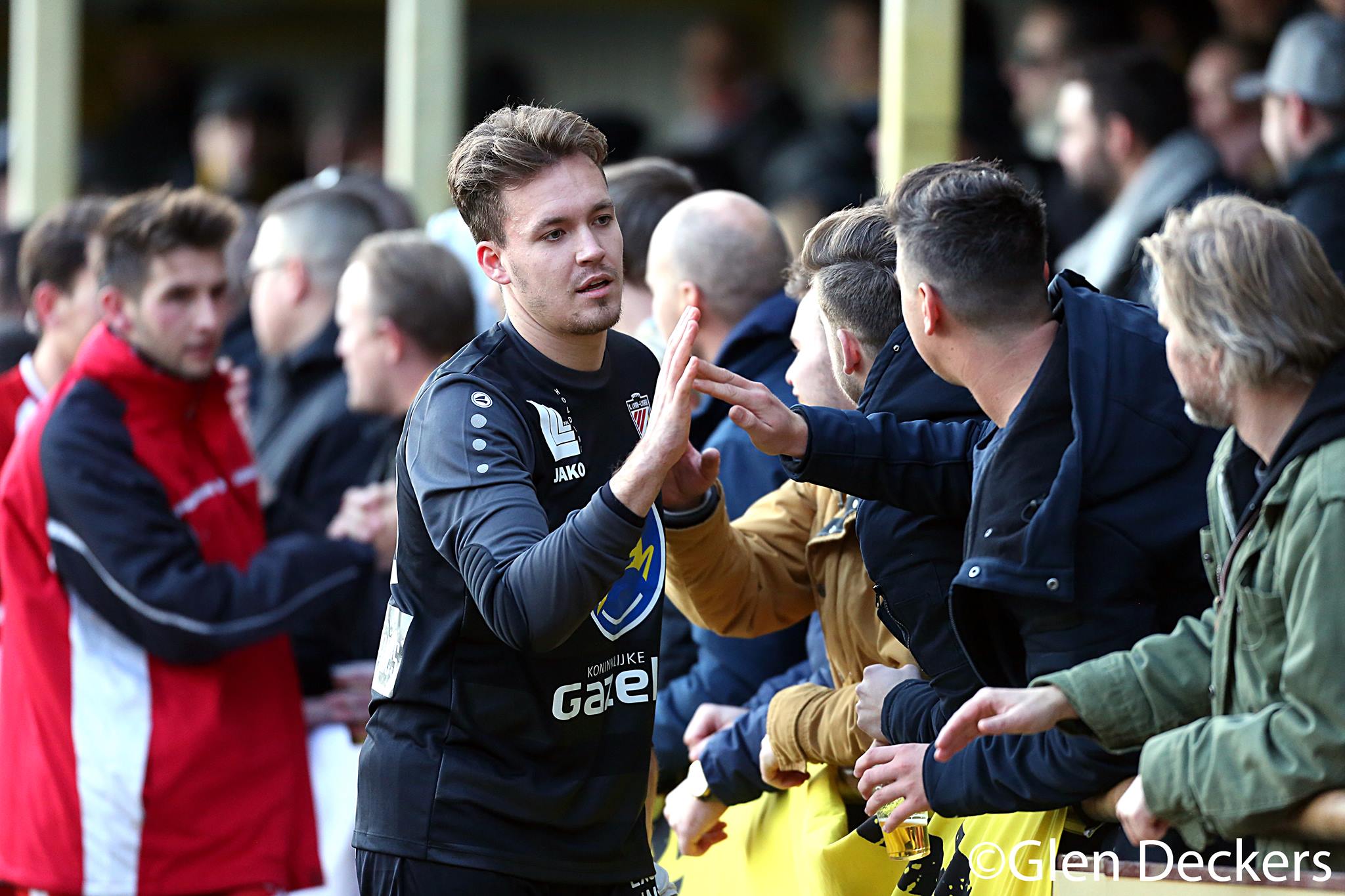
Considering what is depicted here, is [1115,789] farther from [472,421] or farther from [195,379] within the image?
[195,379]

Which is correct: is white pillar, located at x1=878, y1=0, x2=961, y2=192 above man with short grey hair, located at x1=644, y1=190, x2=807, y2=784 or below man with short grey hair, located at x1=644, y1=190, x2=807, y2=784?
above

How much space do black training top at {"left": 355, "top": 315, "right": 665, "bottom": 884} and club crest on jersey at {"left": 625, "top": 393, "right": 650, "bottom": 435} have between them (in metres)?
0.02

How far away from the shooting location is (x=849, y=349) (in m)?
3.01

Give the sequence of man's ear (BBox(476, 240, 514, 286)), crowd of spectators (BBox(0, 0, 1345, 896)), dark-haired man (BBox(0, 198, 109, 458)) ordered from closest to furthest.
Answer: crowd of spectators (BBox(0, 0, 1345, 896)) < man's ear (BBox(476, 240, 514, 286)) < dark-haired man (BBox(0, 198, 109, 458))

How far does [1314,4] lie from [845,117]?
2.02 metres

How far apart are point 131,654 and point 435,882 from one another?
76.1 inches

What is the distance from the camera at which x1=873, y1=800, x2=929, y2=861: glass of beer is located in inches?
118

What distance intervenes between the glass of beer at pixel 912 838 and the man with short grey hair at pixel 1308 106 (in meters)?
2.49

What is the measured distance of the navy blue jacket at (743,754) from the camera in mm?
3289

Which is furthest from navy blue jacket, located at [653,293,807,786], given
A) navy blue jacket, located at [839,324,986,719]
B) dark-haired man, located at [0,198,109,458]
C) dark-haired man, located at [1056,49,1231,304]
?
dark-haired man, located at [0,198,109,458]

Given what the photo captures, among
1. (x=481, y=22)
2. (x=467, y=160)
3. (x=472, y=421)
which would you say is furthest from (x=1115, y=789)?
(x=481, y=22)

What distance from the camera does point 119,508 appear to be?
13.5 feet

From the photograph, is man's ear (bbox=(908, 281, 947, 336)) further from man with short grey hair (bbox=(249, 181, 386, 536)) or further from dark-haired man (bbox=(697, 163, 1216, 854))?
man with short grey hair (bbox=(249, 181, 386, 536))

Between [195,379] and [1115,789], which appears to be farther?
[195,379]
